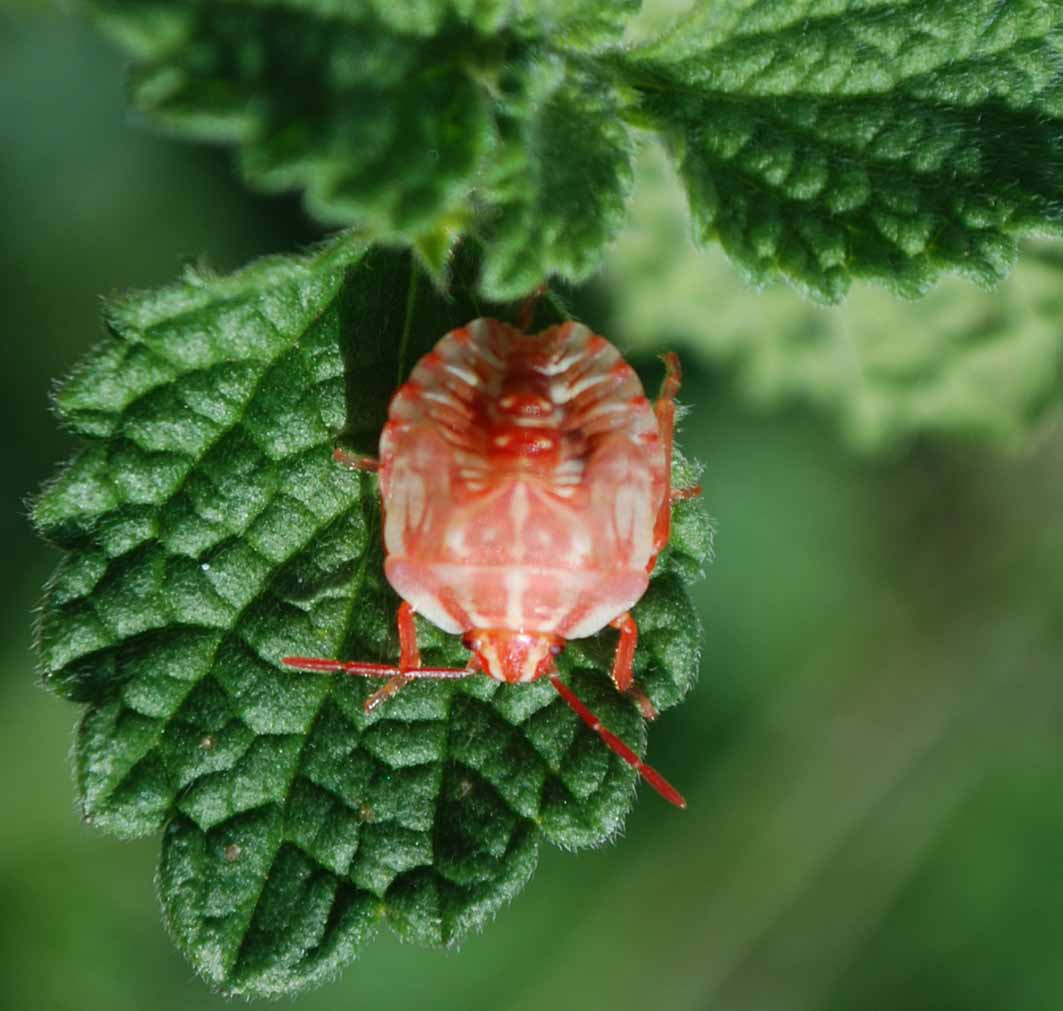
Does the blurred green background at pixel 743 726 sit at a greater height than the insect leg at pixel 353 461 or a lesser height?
lesser

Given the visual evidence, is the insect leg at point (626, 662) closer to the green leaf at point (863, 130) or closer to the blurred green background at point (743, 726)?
the green leaf at point (863, 130)

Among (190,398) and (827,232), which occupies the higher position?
(827,232)

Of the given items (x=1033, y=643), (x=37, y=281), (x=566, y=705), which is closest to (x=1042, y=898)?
(x=1033, y=643)

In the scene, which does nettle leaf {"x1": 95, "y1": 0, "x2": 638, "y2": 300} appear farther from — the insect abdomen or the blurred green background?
the blurred green background

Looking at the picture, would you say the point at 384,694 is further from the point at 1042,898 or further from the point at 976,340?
the point at 1042,898

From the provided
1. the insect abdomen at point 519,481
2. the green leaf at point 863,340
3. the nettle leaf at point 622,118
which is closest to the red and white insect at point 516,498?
the insect abdomen at point 519,481

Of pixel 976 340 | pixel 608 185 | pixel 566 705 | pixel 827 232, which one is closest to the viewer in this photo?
pixel 608 185

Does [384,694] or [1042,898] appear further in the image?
[1042,898]

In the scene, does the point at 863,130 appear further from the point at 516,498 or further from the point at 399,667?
the point at 399,667

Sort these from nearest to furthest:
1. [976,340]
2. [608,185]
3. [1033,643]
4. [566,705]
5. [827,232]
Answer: [608,185], [827,232], [566,705], [976,340], [1033,643]
